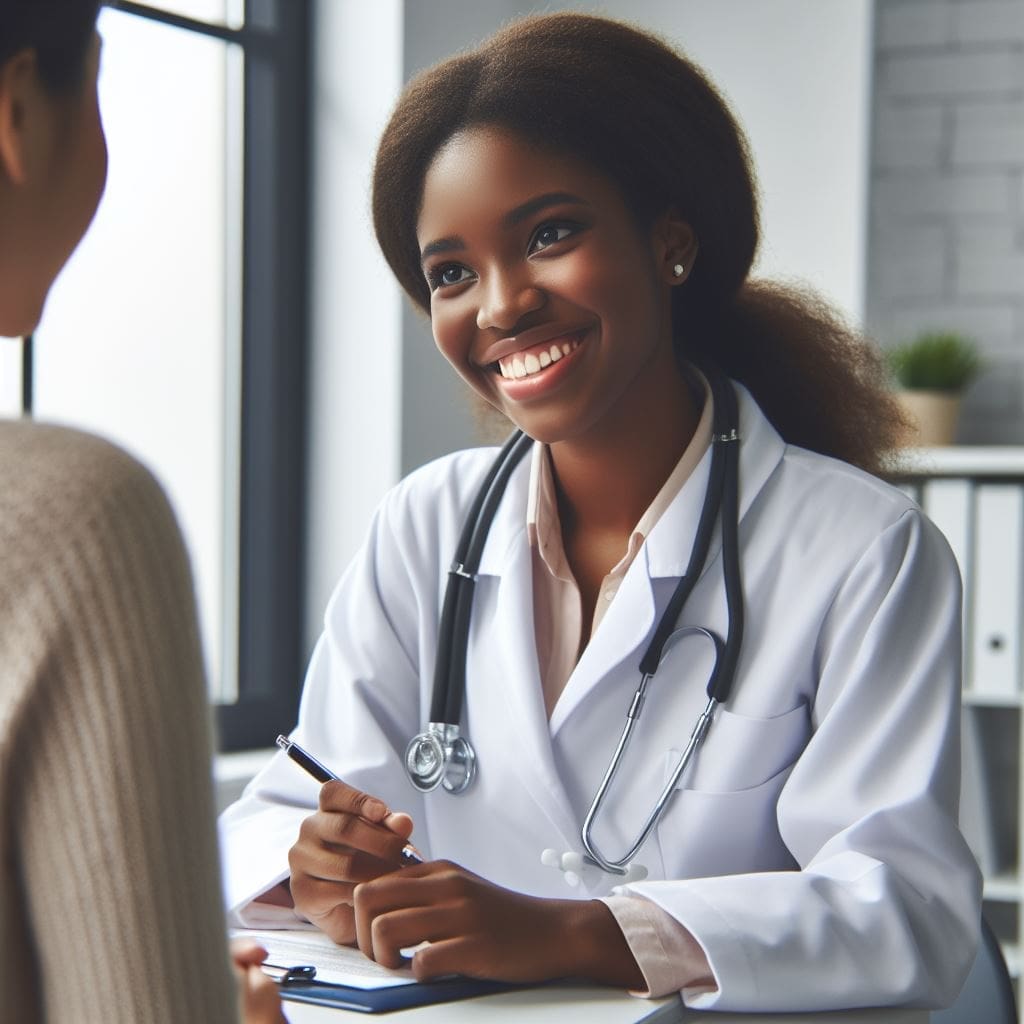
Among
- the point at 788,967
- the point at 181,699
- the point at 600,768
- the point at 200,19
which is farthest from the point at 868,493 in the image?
the point at 200,19

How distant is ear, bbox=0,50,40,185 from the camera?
54cm

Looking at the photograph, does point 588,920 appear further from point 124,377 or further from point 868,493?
point 124,377

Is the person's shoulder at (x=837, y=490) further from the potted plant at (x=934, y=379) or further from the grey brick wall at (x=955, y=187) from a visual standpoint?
the grey brick wall at (x=955, y=187)

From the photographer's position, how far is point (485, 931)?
1018 millimetres

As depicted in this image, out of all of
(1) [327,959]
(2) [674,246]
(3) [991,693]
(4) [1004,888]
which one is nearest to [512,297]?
(2) [674,246]

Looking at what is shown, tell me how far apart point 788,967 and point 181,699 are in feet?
2.20

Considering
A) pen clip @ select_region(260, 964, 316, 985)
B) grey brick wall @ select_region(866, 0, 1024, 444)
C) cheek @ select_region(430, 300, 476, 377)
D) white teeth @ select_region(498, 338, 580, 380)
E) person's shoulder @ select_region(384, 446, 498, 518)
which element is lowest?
pen clip @ select_region(260, 964, 316, 985)

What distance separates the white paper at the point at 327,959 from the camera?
1.02 metres

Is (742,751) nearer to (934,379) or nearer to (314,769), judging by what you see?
(314,769)

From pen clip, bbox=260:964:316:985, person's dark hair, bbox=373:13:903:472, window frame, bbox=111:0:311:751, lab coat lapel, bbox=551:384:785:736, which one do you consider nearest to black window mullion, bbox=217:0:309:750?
window frame, bbox=111:0:311:751

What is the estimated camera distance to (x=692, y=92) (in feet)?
4.73

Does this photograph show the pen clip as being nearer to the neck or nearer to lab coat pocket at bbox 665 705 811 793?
lab coat pocket at bbox 665 705 811 793

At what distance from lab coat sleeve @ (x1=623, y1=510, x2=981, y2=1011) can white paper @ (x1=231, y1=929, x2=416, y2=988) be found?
0.67ft

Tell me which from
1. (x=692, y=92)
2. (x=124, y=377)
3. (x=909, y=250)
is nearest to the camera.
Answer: (x=692, y=92)
